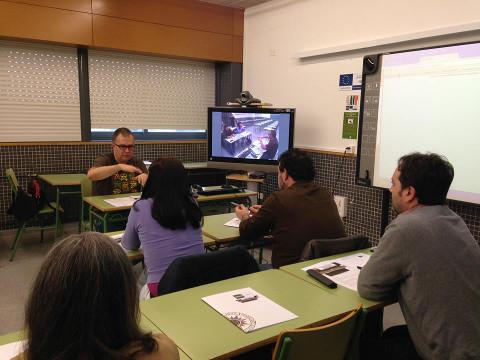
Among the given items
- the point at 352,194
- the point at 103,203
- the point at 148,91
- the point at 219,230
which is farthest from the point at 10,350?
the point at 148,91

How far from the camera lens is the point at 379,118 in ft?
12.5

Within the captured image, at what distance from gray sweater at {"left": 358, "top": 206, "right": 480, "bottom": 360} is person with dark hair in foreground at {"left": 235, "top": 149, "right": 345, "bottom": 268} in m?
0.75

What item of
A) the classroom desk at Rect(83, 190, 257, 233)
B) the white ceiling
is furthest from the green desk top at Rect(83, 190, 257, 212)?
the white ceiling

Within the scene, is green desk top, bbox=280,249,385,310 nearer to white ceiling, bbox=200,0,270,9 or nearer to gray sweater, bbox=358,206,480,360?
gray sweater, bbox=358,206,480,360

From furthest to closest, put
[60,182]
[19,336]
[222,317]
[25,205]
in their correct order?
[60,182]
[25,205]
[222,317]
[19,336]

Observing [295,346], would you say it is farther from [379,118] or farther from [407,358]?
[379,118]

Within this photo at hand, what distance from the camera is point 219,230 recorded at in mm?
2910

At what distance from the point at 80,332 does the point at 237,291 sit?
1037 millimetres

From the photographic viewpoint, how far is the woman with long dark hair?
222 cm

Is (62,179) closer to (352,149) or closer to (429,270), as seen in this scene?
(352,149)

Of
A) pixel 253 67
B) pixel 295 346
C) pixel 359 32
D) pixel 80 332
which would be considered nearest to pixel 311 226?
pixel 295 346

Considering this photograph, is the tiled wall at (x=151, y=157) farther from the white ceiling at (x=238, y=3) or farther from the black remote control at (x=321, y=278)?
the black remote control at (x=321, y=278)

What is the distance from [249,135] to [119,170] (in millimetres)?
1789

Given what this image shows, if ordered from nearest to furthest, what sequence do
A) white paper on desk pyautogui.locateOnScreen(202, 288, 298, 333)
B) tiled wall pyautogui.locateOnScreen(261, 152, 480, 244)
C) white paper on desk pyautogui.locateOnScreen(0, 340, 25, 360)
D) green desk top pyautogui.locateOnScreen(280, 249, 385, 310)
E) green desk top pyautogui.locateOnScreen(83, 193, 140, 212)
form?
white paper on desk pyautogui.locateOnScreen(0, 340, 25, 360) → white paper on desk pyautogui.locateOnScreen(202, 288, 298, 333) → green desk top pyautogui.locateOnScreen(280, 249, 385, 310) → green desk top pyautogui.locateOnScreen(83, 193, 140, 212) → tiled wall pyautogui.locateOnScreen(261, 152, 480, 244)
